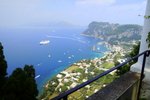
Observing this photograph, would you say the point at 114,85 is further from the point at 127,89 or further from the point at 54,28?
the point at 54,28

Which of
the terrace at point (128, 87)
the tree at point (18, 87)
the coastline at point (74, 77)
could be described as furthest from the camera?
the coastline at point (74, 77)

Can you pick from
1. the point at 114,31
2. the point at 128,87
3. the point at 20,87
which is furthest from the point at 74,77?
the point at 114,31

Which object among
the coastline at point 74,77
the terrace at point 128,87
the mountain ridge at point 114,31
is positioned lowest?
the coastline at point 74,77

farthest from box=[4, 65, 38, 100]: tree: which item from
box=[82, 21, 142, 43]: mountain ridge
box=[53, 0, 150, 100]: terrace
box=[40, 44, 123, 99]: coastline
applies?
box=[82, 21, 142, 43]: mountain ridge

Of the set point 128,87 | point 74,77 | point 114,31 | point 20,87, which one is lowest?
point 74,77

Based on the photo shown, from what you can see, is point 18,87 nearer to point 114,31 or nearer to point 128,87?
point 128,87

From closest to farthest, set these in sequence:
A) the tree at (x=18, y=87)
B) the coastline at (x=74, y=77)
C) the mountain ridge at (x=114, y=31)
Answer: the tree at (x=18, y=87), the coastline at (x=74, y=77), the mountain ridge at (x=114, y=31)

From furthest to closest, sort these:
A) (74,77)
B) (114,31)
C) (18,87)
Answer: (114,31)
(74,77)
(18,87)

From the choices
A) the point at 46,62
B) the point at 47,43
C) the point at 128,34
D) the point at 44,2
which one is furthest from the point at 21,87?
the point at 44,2

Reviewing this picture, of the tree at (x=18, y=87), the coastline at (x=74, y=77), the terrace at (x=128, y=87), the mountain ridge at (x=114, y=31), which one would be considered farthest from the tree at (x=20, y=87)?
the mountain ridge at (x=114, y=31)

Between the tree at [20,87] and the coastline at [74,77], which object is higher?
the tree at [20,87]

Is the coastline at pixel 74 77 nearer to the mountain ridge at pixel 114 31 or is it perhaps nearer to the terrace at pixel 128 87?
the terrace at pixel 128 87
